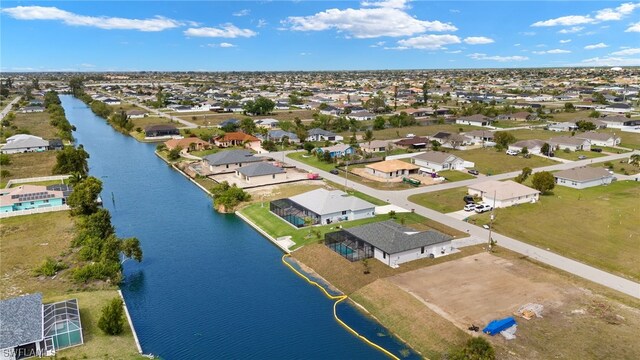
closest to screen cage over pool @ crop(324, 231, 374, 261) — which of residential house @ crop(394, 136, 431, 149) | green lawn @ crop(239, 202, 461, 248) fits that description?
green lawn @ crop(239, 202, 461, 248)

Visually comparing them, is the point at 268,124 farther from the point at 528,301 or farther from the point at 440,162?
the point at 528,301

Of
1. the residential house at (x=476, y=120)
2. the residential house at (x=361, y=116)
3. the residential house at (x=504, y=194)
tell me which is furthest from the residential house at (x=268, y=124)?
the residential house at (x=504, y=194)

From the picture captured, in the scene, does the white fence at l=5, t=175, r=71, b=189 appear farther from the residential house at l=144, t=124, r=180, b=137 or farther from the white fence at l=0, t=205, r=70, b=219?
the residential house at l=144, t=124, r=180, b=137

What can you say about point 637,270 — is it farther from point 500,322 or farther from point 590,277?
point 500,322

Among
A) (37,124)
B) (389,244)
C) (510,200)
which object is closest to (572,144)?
(510,200)

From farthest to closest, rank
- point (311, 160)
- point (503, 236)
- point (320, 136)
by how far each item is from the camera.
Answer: point (320, 136) < point (311, 160) < point (503, 236)

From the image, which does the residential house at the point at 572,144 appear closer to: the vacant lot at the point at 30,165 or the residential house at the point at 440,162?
the residential house at the point at 440,162
